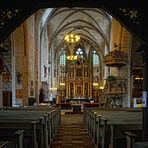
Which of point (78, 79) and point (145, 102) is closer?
point (145, 102)

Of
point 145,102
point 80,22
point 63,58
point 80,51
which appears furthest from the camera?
point 63,58

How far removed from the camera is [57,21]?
32.5 metres

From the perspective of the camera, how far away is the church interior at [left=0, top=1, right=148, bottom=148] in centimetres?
664

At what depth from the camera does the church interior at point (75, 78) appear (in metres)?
6.64

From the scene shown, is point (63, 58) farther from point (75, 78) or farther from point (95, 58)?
point (95, 58)

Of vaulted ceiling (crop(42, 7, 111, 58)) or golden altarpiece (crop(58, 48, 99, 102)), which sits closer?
vaulted ceiling (crop(42, 7, 111, 58))

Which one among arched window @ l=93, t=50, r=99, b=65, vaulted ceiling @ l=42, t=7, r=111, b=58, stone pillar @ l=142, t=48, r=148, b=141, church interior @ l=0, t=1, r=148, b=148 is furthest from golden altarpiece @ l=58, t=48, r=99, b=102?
stone pillar @ l=142, t=48, r=148, b=141

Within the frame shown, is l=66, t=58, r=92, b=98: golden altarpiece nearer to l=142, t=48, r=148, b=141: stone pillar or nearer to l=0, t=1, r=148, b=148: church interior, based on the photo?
l=0, t=1, r=148, b=148: church interior

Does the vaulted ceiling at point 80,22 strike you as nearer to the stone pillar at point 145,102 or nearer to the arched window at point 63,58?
the arched window at point 63,58

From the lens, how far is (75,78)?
1794 inches

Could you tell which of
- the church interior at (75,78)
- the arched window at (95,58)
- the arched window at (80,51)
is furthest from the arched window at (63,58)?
the arched window at (95,58)

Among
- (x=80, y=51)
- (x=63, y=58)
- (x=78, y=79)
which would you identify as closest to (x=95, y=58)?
(x=80, y=51)

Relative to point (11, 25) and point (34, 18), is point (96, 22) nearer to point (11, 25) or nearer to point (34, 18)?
point (34, 18)

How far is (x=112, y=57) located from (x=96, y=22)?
1476 cm
